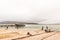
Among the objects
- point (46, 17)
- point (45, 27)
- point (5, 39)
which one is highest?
point (46, 17)

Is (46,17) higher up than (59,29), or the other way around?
(46,17)

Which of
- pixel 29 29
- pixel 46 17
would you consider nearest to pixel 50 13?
pixel 46 17

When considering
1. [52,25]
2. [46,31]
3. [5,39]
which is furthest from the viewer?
[46,31]

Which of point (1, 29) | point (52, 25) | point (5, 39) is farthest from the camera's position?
point (1, 29)

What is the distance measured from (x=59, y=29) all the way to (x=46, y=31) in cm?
16

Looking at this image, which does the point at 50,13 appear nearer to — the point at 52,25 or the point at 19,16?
the point at 52,25

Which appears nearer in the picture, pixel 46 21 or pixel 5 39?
pixel 5 39

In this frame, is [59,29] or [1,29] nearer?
[59,29]

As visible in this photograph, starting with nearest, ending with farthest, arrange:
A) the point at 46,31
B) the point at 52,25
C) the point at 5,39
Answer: the point at 5,39, the point at 52,25, the point at 46,31

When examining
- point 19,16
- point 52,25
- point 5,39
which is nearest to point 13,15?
point 19,16

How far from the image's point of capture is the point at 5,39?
4.56 ft

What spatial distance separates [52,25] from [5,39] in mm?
533

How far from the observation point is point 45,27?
154cm

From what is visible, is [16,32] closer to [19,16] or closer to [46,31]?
[19,16]
